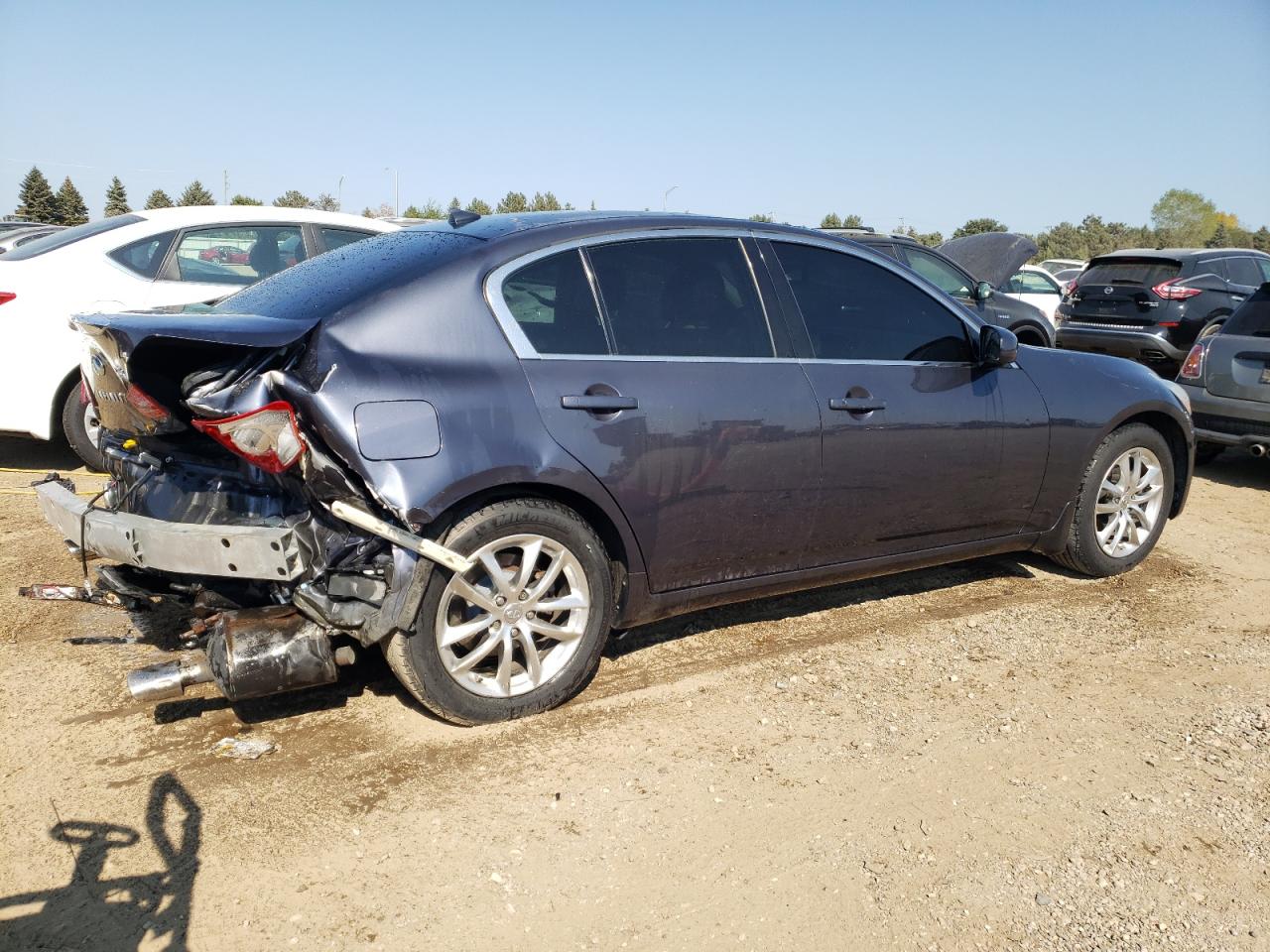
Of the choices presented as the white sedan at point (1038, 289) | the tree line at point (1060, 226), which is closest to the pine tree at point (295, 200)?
the tree line at point (1060, 226)

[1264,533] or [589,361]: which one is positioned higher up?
[589,361]

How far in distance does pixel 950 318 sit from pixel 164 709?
355 centimetres

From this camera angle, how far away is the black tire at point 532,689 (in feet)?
10.7

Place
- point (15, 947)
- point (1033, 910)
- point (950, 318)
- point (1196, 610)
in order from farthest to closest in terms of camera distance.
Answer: point (1196, 610), point (950, 318), point (1033, 910), point (15, 947)

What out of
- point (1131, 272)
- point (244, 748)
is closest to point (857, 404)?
point (244, 748)

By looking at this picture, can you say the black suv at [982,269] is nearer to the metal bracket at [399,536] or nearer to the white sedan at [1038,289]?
the white sedan at [1038,289]

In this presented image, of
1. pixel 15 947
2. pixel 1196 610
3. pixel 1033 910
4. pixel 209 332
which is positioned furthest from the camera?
pixel 1196 610

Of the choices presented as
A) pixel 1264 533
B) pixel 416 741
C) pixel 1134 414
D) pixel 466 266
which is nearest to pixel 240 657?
pixel 416 741

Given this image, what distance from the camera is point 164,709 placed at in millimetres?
3576

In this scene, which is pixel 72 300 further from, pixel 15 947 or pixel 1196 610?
pixel 1196 610

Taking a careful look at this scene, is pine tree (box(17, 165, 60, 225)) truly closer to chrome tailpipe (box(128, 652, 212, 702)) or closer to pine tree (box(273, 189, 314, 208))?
pine tree (box(273, 189, 314, 208))

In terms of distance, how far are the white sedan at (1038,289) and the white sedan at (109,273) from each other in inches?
416

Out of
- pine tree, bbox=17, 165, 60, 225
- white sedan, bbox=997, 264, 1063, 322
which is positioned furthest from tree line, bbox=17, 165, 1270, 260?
white sedan, bbox=997, 264, 1063, 322

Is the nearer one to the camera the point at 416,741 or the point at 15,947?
the point at 15,947
